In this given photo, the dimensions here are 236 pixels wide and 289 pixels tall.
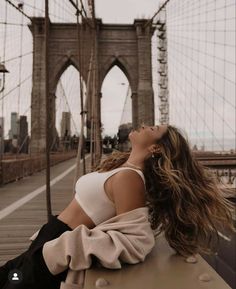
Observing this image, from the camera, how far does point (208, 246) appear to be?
1.56 meters

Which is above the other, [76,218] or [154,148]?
[154,148]

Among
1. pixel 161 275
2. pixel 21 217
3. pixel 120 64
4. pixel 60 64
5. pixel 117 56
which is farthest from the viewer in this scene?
pixel 120 64

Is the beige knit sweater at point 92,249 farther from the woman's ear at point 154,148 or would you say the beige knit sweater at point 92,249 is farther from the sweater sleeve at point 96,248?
the woman's ear at point 154,148

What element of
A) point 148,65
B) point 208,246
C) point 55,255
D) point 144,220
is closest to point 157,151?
point 144,220

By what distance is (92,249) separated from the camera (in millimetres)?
1188

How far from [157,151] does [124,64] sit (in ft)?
95.3

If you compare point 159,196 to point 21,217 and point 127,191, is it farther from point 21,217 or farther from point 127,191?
point 21,217

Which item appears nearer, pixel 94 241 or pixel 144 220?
pixel 94 241

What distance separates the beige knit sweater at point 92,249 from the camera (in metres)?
1.18

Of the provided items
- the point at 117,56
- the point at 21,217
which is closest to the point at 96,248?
the point at 21,217

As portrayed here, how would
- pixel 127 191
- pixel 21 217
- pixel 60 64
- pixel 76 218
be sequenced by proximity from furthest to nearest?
pixel 60 64, pixel 21 217, pixel 76 218, pixel 127 191

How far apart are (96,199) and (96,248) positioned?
9.4 inches

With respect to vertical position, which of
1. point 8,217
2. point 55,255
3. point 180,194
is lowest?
point 8,217

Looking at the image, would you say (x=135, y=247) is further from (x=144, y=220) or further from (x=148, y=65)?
(x=148, y=65)
